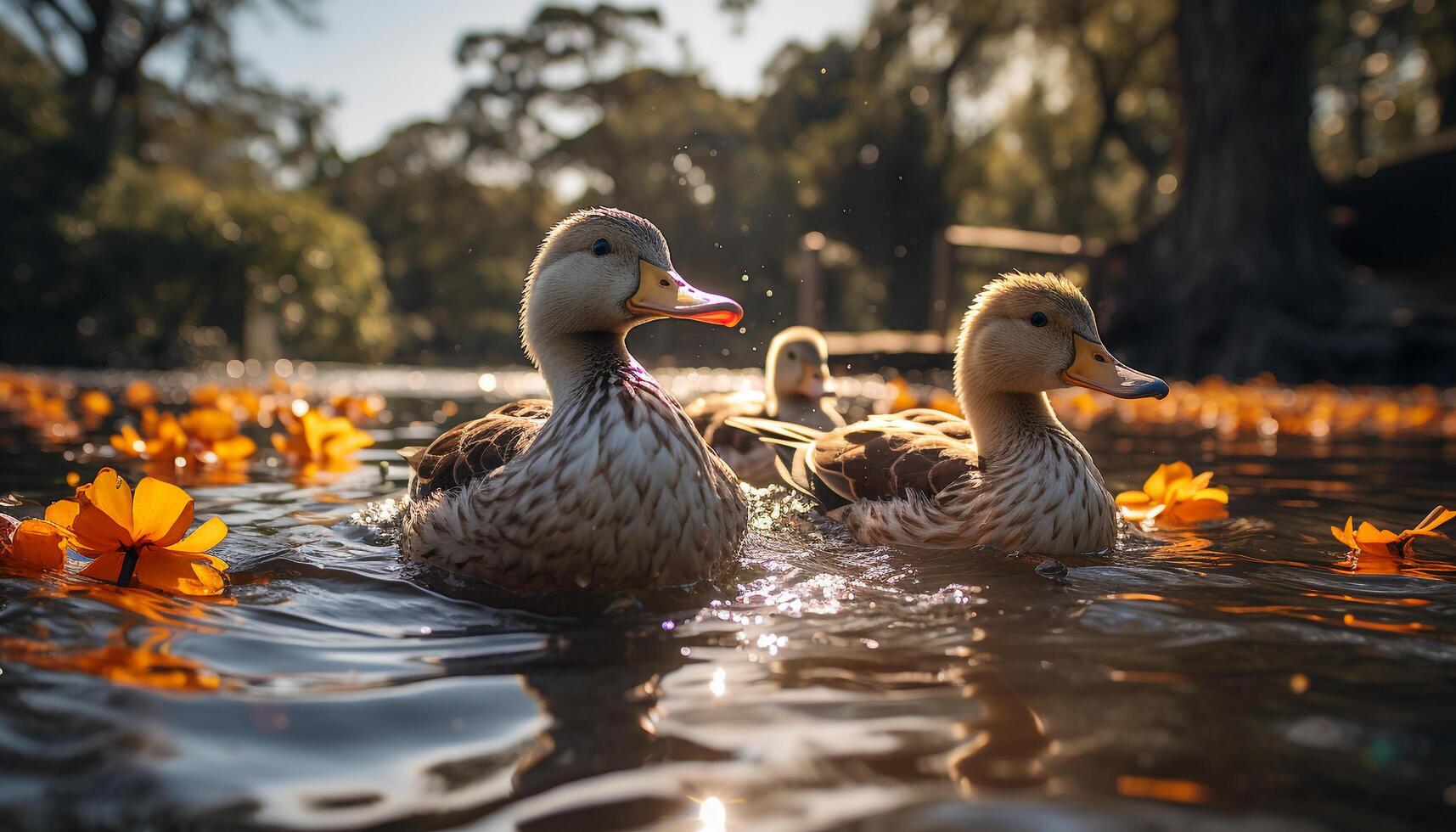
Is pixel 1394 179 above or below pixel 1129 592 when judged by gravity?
above

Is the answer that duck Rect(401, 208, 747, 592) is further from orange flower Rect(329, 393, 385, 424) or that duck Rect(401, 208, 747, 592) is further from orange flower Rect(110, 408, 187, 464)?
orange flower Rect(329, 393, 385, 424)

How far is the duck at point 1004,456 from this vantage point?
4.01 metres

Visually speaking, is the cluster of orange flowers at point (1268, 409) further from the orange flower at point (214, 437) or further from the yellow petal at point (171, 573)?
the yellow petal at point (171, 573)

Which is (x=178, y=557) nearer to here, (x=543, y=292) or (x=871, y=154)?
(x=543, y=292)

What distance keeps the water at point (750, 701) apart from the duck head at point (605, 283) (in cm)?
100

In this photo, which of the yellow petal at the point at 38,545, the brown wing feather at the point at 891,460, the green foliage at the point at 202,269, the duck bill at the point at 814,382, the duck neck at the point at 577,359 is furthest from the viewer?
the green foliage at the point at 202,269

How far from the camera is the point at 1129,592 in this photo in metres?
3.27

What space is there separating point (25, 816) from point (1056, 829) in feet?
5.74

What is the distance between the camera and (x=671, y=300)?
3.49 meters

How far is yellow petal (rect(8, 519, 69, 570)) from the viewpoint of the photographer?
299cm

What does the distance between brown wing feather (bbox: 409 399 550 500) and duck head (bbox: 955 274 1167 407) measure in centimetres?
199

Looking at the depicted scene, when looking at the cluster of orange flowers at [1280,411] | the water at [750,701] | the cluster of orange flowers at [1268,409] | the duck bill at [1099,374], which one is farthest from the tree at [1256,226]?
the water at [750,701]

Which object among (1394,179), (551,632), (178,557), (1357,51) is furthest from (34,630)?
(1357,51)

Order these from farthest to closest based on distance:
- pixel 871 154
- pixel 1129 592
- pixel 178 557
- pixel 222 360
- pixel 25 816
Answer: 1. pixel 871 154
2. pixel 222 360
3. pixel 1129 592
4. pixel 178 557
5. pixel 25 816
